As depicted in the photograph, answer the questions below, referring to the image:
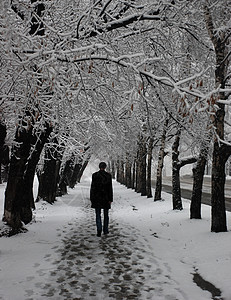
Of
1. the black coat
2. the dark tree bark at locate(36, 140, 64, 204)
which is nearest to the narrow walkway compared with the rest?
the black coat

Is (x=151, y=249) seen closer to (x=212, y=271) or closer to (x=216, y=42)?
(x=212, y=271)

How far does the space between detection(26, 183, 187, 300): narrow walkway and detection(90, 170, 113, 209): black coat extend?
957mm

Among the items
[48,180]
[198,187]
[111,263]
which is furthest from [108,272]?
[48,180]

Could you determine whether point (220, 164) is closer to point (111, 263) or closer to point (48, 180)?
point (111, 263)

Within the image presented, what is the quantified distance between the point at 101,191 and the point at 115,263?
3.04 metres

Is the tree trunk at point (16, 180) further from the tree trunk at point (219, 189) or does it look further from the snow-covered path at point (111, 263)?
the tree trunk at point (219, 189)

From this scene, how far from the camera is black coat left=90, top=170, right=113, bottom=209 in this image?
28.9 ft

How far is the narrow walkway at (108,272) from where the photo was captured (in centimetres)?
452

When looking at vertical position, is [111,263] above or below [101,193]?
below

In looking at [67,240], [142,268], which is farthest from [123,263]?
[67,240]

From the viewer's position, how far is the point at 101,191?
351 inches

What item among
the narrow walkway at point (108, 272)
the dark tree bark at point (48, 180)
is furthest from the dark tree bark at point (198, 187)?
the dark tree bark at point (48, 180)

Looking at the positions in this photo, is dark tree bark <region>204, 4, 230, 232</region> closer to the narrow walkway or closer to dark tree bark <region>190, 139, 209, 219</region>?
the narrow walkway

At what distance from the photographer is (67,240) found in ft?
26.7
